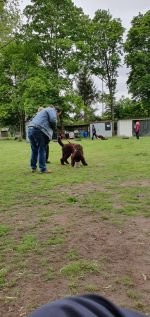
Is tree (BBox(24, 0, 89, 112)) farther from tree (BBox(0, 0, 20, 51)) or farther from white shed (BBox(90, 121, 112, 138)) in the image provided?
tree (BBox(0, 0, 20, 51))

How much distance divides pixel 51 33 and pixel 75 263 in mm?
44585

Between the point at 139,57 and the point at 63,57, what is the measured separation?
37.8 ft

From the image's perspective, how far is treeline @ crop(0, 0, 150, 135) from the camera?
1780 inches

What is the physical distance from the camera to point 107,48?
5738 centimetres

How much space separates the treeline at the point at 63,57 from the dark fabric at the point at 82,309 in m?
40.1

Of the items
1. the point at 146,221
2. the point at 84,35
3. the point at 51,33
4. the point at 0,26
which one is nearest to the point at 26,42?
the point at 51,33

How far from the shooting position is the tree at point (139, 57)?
52959mm

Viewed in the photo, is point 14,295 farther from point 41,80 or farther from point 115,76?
point 115,76

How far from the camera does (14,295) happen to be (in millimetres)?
3623

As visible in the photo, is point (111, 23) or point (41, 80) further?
point (111, 23)

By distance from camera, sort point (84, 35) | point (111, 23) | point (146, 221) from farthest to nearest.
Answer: point (111, 23)
point (84, 35)
point (146, 221)

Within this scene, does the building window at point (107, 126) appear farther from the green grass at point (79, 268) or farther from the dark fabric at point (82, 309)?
the dark fabric at point (82, 309)

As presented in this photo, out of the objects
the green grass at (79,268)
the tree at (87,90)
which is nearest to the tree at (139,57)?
the tree at (87,90)

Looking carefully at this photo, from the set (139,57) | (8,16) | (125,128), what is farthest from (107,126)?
(8,16)
